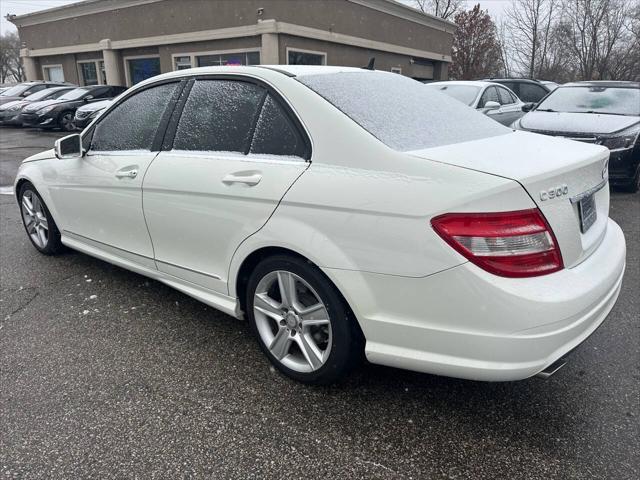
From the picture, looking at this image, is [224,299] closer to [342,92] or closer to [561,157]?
[342,92]

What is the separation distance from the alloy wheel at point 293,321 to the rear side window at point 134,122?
1355 millimetres

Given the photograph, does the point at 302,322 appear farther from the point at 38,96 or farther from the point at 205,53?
the point at 38,96

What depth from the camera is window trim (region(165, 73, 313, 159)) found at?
239 centimetres

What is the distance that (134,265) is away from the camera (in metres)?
3.48

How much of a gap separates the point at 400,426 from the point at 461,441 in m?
0.28

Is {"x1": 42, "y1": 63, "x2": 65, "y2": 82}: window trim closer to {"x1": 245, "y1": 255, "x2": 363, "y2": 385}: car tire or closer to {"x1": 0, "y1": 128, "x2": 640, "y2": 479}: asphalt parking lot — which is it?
{"x1": 0, "y1": 128, "x2": 640, "y2": 479}: asphalt parking lot

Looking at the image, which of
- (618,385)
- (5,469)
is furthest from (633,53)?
(5,469)

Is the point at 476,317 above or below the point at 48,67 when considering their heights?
below

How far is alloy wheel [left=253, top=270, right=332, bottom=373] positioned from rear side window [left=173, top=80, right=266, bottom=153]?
30.1 inches

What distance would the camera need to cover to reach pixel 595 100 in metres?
7.69

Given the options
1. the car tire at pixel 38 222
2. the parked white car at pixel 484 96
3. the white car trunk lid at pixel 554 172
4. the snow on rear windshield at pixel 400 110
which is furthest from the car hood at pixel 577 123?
the car tire at pixel 38 222

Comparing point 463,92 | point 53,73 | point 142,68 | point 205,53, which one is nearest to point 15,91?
point 142,68

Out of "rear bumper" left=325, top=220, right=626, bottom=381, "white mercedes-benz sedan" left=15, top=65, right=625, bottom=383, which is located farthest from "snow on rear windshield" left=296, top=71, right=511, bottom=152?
"rear bumper" left=325, top=220, right=626, bottom=381

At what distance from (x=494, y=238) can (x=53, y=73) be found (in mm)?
30537
